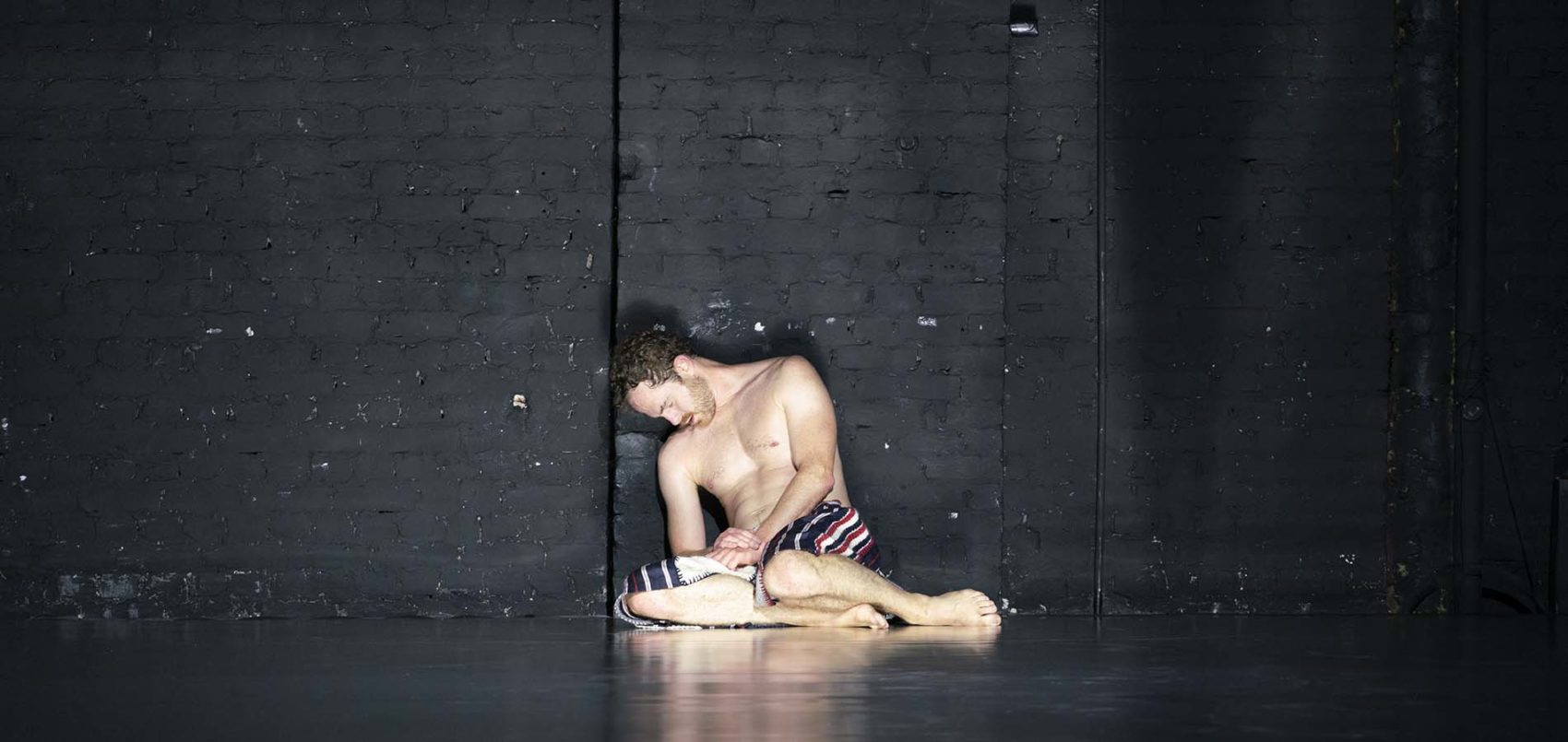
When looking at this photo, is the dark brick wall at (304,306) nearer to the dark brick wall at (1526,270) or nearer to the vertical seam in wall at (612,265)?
the vertical seam in wall at (612,265)

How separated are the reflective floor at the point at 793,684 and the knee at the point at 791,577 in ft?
0.51

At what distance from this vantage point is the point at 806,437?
14.8 ft

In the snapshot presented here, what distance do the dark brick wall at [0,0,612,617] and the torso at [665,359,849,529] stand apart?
1.34ft

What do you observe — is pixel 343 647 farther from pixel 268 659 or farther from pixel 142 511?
pixel 142 511

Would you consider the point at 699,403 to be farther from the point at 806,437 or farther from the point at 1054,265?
the point at 1054,265

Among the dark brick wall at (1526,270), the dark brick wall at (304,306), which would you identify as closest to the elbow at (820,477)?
the dark brick wall at (304,306)

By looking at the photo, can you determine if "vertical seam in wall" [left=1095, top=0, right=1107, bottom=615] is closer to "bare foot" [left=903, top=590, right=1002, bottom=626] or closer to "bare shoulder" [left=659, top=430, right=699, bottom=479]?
"bare foot" [left=903, top=590, right=1002, bottom=626]

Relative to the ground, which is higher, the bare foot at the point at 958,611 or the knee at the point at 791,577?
the knee at the point at 791,577

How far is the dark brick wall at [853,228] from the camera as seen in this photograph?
495 cm

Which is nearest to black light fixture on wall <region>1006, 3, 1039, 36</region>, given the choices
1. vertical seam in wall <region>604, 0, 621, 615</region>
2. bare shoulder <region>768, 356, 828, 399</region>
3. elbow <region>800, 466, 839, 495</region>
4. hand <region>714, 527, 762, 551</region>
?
vertical seam in wall <region>604, 0, 621, 615</region>

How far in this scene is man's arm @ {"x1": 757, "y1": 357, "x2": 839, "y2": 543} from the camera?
440cm

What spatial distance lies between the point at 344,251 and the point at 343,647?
1.70 m

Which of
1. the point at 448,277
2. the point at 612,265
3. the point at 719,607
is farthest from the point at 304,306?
the point at 719,607

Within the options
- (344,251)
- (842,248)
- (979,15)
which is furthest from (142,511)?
(979,15)
